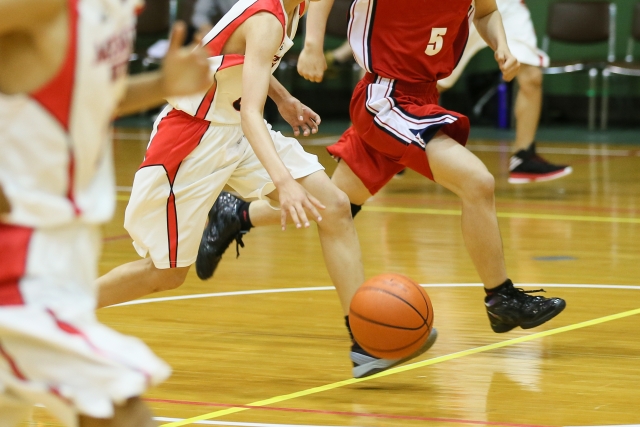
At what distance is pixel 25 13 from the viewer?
2.03 meters

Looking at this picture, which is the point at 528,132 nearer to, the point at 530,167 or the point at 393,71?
the point at 530,167

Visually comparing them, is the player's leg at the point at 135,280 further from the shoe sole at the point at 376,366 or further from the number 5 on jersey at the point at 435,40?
the number 5 on jersey at the point at 435,40

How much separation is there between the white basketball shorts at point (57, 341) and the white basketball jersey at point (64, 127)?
0.05 m

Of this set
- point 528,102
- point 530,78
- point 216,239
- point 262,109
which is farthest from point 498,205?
point 262,109

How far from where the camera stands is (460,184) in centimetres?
417

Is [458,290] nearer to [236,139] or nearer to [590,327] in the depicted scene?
[590,327]

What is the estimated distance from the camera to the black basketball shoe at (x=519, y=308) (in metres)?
4.20

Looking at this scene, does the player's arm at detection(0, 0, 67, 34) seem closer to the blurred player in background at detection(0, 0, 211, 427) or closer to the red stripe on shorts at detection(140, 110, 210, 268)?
the blurred player in background at detection(0, 0, 211, 427)

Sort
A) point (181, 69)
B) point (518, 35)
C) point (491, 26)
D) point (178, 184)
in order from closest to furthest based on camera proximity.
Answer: point (181, 69)
point (178, 184)
point (491, 26)
point (518, 35)

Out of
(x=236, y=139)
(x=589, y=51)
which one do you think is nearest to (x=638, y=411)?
(x=236, y=139)

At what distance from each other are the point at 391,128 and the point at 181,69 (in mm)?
2156

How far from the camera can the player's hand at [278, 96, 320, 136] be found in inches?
171

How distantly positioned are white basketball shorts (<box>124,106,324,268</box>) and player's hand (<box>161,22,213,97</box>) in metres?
1.73

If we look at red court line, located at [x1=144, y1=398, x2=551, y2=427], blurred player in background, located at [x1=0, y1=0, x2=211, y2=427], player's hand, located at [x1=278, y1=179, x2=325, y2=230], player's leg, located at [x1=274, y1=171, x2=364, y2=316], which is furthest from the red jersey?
blurred player in background, located at [x1=0, y1=0, x2=211, y2=427]
